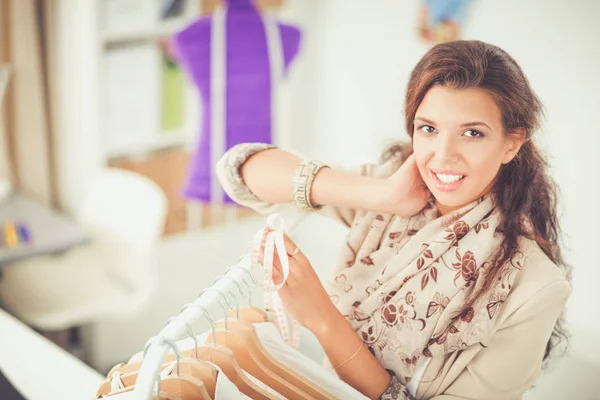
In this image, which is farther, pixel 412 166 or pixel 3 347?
pixel 3 347

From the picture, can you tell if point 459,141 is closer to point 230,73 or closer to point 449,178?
point 449,178

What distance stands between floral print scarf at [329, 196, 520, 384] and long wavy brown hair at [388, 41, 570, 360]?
0.02 meters

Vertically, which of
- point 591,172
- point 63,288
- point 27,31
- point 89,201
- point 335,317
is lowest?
point 63,288

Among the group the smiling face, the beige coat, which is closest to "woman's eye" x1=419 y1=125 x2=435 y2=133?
the smiling face

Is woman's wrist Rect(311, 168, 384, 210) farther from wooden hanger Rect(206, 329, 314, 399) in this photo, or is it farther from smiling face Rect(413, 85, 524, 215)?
wooden hanger Rect(206, 329, 314, 399)

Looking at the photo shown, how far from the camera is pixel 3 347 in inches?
52.4

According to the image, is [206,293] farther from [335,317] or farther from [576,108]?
[576,108]

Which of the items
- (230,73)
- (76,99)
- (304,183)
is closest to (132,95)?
(76,99)

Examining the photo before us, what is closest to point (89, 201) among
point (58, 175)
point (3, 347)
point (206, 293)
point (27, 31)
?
point (58, 175)

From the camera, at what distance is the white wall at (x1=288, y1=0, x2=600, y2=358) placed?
245 cm

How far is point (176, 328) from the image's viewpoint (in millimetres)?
836

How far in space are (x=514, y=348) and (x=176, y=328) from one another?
471mm

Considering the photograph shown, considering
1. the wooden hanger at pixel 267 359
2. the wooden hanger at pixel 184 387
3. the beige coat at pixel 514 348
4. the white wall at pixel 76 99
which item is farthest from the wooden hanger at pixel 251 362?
the white wall at pixel 76 99

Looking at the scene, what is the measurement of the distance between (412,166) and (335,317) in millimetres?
261
